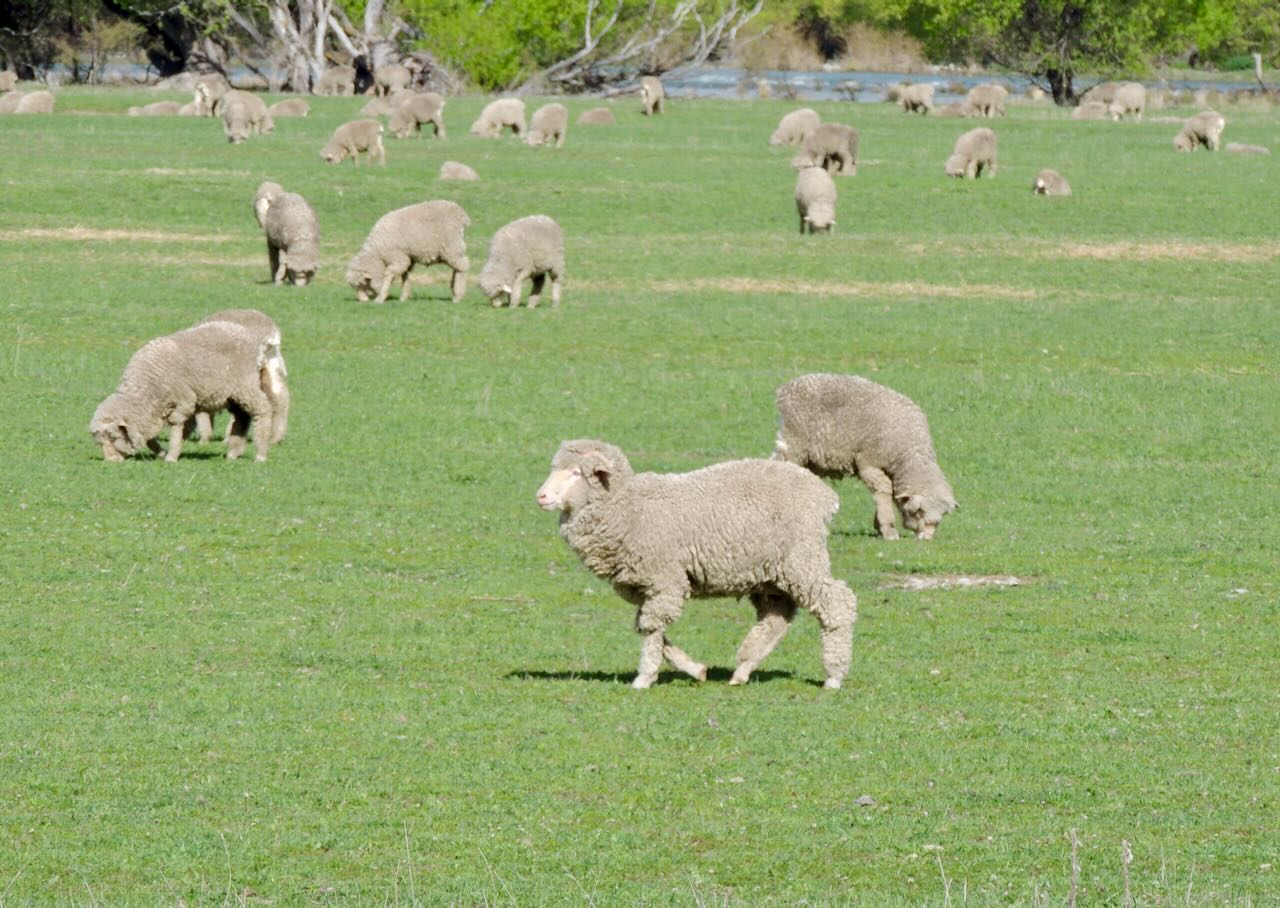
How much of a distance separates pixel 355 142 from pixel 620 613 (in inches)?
1299

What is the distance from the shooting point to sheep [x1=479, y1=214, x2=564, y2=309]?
93.6ft

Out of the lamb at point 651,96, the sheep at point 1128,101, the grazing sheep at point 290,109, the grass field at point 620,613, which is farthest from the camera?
the sheep at point 1128,101

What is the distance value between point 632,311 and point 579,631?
54.2 feet

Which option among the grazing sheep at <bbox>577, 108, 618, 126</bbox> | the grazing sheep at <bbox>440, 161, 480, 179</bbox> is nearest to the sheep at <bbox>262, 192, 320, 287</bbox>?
the grazing sheep at <bbox>440, 161, 480, 179</bbox>

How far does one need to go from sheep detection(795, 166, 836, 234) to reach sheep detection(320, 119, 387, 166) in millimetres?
11077

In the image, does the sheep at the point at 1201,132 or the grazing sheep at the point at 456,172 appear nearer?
the grazing sheep at the point at 456,172

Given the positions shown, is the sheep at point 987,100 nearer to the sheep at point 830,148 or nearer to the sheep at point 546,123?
the sheep at point 546,123

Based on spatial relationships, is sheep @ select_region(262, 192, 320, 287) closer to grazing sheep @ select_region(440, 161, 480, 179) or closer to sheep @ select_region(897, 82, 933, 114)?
grazing sheep @ select_region(440, 161, 480, 179)

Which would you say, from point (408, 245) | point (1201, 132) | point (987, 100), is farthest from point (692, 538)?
point (987, 100)

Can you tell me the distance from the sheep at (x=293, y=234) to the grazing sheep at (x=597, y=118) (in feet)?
104

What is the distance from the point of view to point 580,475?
10.7 m

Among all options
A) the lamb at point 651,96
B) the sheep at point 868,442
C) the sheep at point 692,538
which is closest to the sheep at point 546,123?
the lamb at point 651,96

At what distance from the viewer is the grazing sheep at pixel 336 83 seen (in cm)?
7612

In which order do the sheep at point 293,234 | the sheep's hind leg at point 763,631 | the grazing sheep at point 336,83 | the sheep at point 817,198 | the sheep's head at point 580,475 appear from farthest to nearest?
the grazing sheep at point 336,83 < the sheep at point 817,198 < the sheep at point 293,234 < the sheep's hind leg at point 763,631 < the sheep's head at point 580,475
